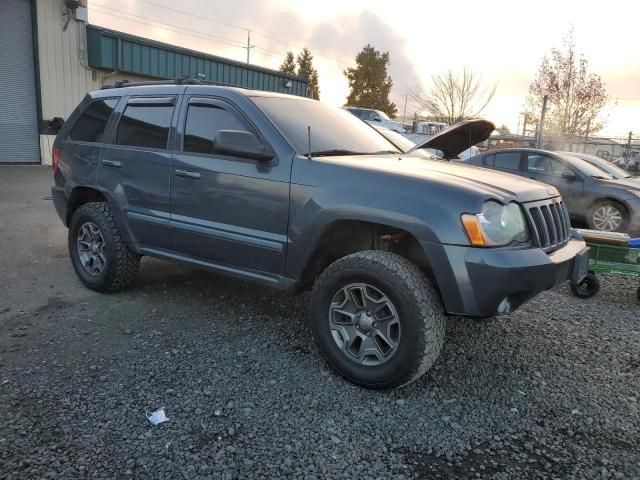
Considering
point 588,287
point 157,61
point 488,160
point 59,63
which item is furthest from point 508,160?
point 59,63

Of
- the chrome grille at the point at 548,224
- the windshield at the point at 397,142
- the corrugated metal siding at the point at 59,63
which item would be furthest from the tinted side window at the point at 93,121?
the corrugated metal siding at the point at 59,63

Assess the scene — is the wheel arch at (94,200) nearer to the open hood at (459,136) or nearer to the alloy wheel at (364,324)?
the alloy wheel at (364,324)

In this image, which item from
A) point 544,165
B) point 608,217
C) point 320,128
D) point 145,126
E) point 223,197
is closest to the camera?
point 223,197

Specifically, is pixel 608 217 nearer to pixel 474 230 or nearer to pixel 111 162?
pixel 474 230

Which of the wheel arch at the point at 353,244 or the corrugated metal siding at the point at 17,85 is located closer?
the wheel arch at the point at 353,244

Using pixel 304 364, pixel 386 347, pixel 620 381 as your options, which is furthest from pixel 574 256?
pixel 304 364

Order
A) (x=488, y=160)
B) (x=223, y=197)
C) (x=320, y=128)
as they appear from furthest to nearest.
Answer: (x=488, y=160)
(x=320, y=128)
(x=223, y=197)

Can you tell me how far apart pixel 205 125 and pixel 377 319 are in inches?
78.4

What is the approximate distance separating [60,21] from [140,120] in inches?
460

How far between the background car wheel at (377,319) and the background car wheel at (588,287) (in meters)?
2.79

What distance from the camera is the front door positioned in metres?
3.49

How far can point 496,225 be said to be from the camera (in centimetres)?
290

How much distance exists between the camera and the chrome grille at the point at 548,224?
3.12 meters

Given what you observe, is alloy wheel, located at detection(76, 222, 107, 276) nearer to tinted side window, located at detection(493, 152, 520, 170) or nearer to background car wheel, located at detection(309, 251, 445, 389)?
background car wheel, located at detection(309, 251, 445, 389)
